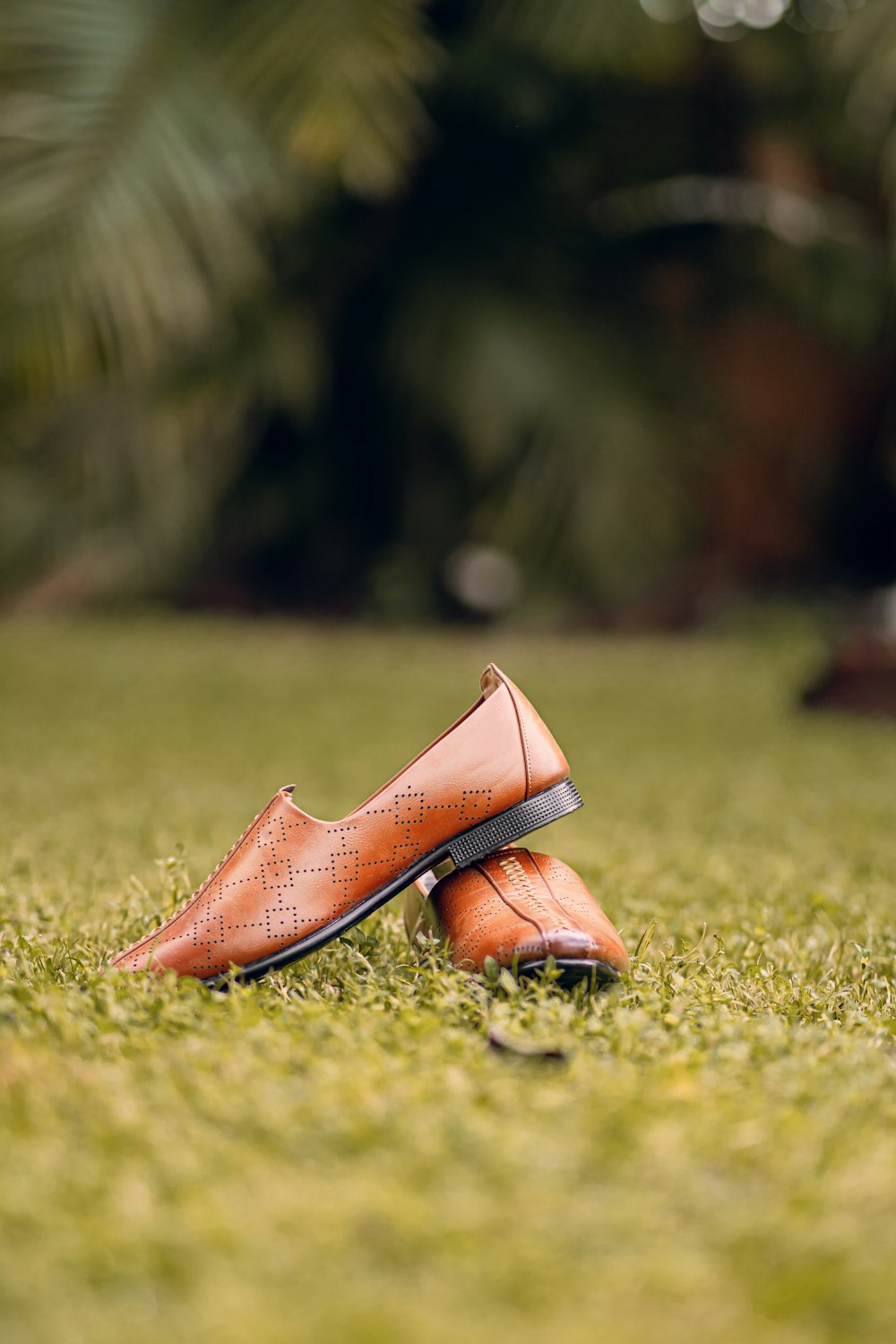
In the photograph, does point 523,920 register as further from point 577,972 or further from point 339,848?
point 339,848

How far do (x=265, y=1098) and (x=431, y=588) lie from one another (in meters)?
8.30

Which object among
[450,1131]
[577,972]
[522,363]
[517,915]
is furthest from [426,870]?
[522,363]

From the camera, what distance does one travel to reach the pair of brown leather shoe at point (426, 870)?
186cm

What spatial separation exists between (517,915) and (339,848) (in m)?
0.27

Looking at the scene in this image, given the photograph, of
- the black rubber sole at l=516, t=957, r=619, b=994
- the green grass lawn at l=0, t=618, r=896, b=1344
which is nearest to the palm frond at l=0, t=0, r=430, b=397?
the green grass lawn at l=0, t=618, r=896, b=1344

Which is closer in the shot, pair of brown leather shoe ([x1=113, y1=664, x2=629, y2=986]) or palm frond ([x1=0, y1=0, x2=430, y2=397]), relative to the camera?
pair of brown leather shoe ([x1=113, y1=664, x2=629, y2=986])

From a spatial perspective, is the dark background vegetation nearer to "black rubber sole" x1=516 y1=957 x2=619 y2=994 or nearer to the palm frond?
the palm frond

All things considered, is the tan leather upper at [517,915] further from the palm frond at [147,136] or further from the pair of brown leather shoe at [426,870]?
the palm frond at [147,136]

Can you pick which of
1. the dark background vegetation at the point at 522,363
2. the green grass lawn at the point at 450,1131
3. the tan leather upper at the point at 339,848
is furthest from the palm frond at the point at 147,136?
the tan leather upper at the point at 339,848

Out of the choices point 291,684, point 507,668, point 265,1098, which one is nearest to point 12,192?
point 291,684

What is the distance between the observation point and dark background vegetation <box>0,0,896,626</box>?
858 centimetres

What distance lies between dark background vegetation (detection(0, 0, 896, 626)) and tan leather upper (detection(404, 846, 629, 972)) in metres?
5.38

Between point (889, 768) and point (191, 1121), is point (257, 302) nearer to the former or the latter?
point (889, 768)

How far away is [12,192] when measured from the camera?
5.62 m
